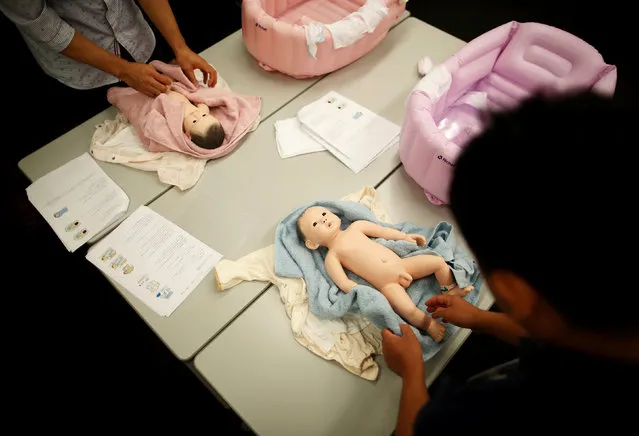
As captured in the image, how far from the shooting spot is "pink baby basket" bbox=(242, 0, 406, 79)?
1.44m

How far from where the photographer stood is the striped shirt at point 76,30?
1154 millimetres

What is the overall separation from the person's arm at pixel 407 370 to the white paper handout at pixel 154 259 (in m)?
0.55

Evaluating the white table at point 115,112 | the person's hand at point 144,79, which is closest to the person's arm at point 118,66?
the person's hand at point 144,79

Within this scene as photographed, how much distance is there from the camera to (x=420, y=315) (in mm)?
1016

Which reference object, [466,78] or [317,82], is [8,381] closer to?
[317,82]

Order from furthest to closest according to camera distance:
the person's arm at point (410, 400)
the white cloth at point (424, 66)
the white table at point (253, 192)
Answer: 1. the white cloth at point (424, 66)
2. the white table at point (253, 192)
3. the person's arm at point (410, 400)

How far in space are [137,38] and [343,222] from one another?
1066 mm

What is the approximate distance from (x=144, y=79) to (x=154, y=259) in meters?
0.65

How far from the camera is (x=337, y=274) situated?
43.2 inches

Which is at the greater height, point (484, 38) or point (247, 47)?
point (484, 38)

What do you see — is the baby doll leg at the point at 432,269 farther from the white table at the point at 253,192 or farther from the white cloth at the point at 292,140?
the white cloth at the point at 292,140

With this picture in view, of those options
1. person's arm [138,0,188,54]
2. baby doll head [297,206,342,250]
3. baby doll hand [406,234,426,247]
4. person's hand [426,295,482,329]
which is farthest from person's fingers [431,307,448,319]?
person's arm [138,0,188,54]

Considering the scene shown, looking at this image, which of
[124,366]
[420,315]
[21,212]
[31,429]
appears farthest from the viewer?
[21,212]

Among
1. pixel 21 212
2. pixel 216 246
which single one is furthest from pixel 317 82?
pixel 21 212
